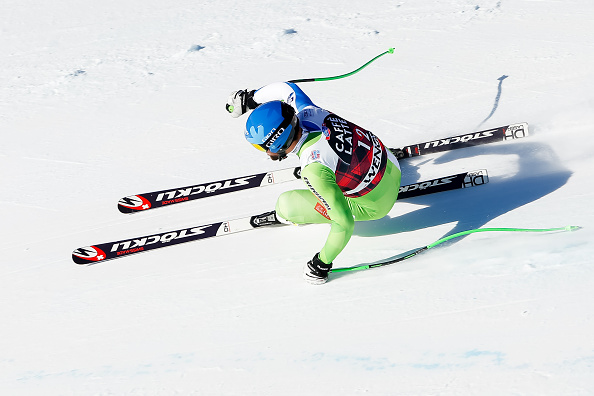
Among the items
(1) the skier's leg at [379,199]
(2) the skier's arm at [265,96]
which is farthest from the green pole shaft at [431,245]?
(2) the skier's arm at [265,96]

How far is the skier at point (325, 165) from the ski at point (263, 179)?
77 centimetres

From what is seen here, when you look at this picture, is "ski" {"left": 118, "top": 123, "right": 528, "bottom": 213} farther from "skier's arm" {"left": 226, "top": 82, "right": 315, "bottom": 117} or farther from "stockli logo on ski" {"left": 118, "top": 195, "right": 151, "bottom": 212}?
"skier's arm" {"left": 226, "top": 82, "right": 315, "bottom": 117}

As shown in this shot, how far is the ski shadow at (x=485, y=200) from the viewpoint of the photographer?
4941 mm

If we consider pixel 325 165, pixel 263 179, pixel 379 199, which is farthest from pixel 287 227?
pixel 325 165

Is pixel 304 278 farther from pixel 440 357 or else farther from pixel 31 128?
pixel 31 128

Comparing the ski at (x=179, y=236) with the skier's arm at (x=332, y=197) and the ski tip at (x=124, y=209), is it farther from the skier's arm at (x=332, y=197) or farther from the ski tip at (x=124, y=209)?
the skier's arm at (x=332, y=197)

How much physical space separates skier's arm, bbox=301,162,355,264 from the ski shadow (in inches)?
33.1

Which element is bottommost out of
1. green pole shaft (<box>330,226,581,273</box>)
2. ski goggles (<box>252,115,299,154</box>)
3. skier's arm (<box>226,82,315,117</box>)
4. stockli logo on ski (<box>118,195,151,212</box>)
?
green pole shaft (<box>330,226,581,273</box>)

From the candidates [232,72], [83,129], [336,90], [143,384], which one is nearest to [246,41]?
[232,72]

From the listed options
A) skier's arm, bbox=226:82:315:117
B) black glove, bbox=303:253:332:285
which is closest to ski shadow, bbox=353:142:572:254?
black glove, bbox=303:253:332:285

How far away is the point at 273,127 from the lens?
4059 millimetres

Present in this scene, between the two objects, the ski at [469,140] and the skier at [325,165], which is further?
the ski at [469,140]

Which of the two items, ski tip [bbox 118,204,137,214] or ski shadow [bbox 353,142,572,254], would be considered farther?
ski tip [bbox 118,204,137,214]

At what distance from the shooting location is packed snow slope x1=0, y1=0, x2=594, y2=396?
4.00m
